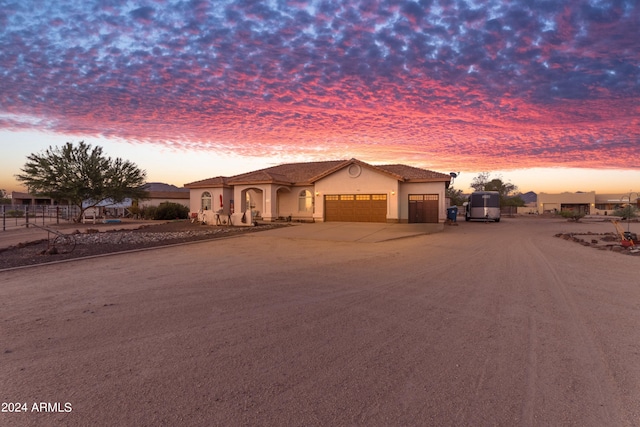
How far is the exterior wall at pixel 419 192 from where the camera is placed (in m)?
29.3

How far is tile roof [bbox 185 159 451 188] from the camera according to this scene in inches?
1163

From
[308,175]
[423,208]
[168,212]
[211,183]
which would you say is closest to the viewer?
[423,208]

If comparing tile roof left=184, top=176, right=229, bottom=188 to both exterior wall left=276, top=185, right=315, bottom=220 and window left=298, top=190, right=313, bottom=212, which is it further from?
window left=298, top=190, right=313, bottom=212

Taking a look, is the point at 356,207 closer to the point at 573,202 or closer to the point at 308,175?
the point at 308,175

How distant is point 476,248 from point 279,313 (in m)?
11.9

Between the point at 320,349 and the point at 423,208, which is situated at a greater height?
the point at 423,208

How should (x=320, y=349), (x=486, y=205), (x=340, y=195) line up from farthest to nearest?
(x=486, y=205)
(x=340, y=195)
(x=320, y=349)

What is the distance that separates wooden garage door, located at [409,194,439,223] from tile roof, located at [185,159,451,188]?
1432mm

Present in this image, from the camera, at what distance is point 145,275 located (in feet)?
31.3

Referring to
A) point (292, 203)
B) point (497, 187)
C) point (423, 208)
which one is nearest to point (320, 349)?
point (423, 208)

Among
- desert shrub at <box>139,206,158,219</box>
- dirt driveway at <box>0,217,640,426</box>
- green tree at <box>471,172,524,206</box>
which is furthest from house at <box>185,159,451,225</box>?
green tree at <box>471,172,524,206</box>

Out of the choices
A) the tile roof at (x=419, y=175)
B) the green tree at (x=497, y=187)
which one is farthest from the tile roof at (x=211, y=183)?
the green tree at (x=497, y=187)

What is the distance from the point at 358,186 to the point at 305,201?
5.59m

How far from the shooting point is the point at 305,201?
33500mm
